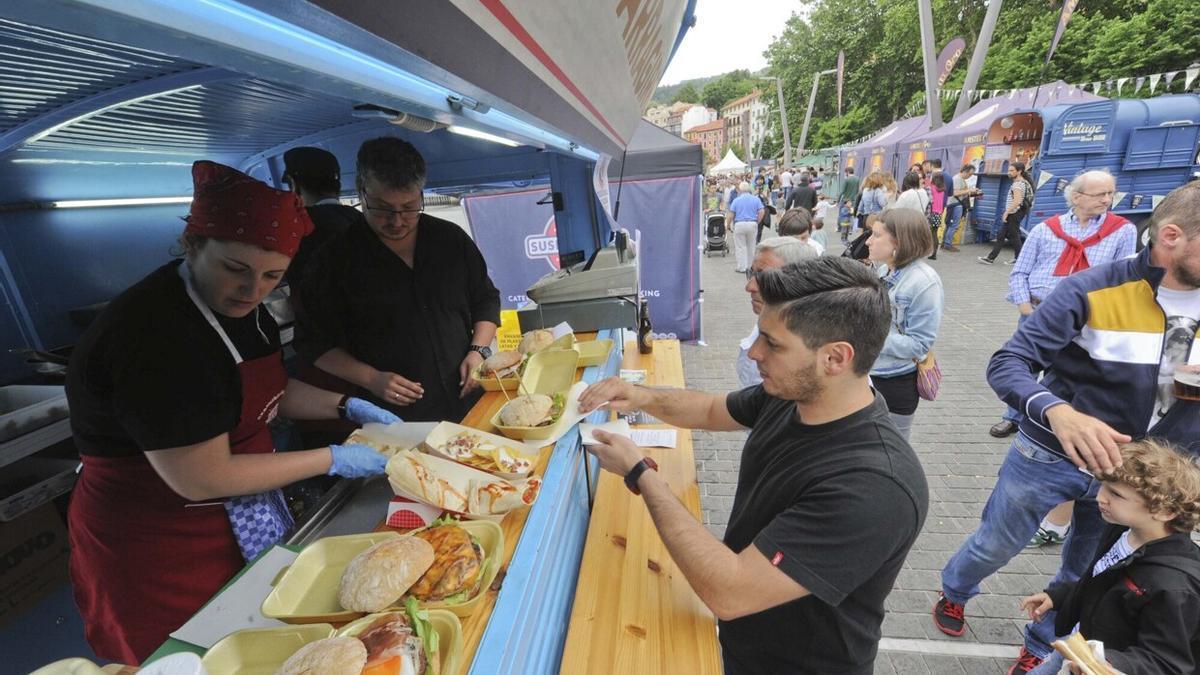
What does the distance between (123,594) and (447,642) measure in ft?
4.39

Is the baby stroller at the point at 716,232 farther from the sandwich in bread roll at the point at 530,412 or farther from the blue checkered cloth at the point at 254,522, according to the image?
the blue checkered cloth at the point at 254,522

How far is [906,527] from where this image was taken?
124 centimetres

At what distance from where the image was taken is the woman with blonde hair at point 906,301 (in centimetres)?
299

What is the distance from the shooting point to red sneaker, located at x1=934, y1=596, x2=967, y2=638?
8.82 ft

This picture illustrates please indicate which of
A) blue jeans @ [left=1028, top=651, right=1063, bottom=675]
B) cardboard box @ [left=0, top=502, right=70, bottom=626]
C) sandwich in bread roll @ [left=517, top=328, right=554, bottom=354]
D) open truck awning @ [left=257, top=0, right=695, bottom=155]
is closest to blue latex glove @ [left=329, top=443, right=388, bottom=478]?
open truck awning @ [left=257, top=0, right=695, bottom=155]

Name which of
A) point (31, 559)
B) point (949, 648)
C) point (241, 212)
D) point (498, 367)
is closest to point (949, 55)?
point (949, 648)

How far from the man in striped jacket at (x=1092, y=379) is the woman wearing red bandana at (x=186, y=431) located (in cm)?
272

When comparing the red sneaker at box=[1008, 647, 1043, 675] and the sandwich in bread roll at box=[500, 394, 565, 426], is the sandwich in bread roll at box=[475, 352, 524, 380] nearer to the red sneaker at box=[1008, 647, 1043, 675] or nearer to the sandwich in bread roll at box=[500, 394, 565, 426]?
the sandwich in bread roll at box=[500, 394, 565, 426]

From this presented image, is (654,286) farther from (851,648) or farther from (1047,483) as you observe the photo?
(851,648)

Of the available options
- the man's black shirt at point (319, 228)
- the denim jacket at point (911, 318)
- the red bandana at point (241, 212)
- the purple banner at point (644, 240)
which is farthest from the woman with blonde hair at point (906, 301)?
the purple banner at point (644, 240)

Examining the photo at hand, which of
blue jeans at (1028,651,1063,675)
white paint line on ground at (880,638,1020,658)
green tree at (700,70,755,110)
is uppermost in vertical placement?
green tree at (700,70,755,110)

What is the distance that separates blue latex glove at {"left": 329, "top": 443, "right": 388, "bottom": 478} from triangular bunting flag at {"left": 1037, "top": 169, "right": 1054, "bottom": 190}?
13414mm

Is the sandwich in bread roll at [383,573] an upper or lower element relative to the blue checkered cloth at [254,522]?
upper

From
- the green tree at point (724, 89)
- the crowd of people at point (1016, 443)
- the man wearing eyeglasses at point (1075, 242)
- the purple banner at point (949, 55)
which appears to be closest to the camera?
the crowd of people at point (1016, 443)
